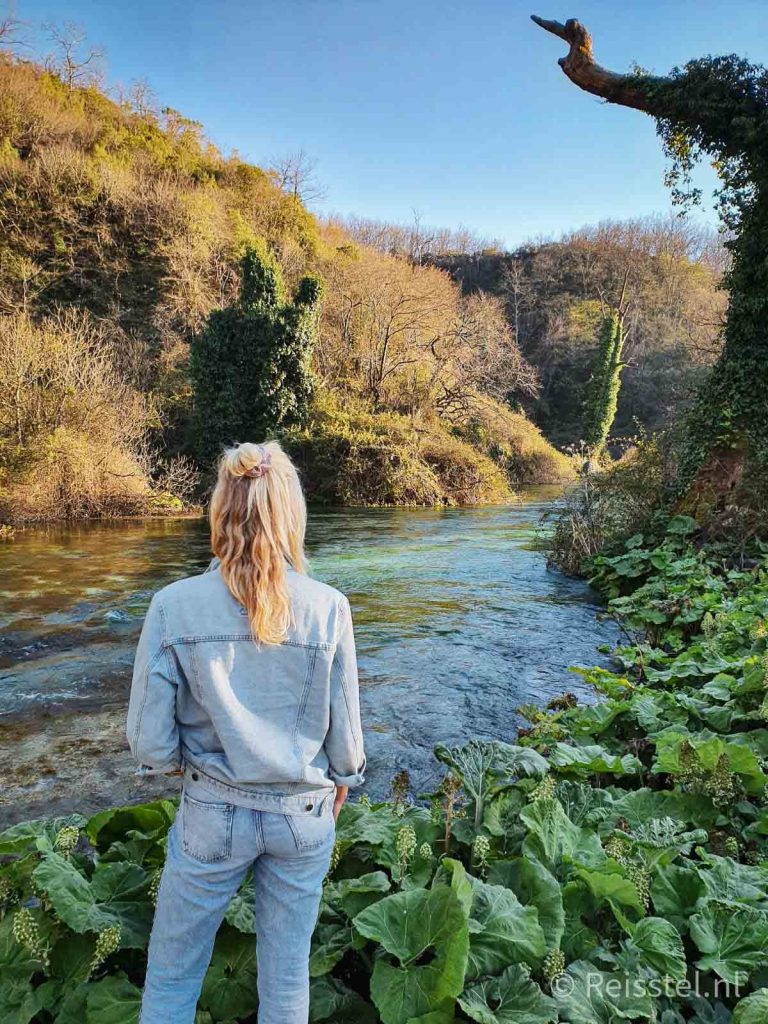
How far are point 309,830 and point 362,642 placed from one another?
19.4 feet

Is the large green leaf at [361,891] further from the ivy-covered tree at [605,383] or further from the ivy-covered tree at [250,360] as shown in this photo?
the ivy-covered tree at [605,383]

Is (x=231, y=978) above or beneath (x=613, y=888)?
beneath

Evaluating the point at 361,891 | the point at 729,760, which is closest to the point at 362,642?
the point at 729,760

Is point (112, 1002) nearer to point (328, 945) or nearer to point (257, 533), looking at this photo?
point (328, 945)

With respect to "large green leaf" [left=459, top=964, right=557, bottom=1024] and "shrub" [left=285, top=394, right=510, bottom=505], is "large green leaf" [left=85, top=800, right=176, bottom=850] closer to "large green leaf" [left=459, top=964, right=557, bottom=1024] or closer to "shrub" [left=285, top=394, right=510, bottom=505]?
"large green leaf" [left=459, top=964, right=557, bottom=1024]

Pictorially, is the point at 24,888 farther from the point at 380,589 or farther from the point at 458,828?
the point at 380,589

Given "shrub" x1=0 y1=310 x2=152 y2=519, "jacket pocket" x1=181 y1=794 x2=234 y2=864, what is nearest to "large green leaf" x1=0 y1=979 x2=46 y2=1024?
"jacket pocket" x1=181 y1=794 x2=234 y2=864

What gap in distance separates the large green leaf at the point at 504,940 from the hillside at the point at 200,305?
61.6ft

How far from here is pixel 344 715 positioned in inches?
77.9

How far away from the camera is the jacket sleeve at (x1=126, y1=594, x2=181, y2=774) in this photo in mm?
1797

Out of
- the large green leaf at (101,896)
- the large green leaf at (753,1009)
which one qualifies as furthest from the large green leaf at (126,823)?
the large green leaf at (753,1009)

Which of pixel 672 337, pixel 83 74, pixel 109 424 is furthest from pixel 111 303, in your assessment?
pixel 672 337

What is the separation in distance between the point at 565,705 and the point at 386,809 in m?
2.62

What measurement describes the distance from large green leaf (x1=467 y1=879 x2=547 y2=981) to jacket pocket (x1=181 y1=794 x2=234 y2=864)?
30.0 inches
